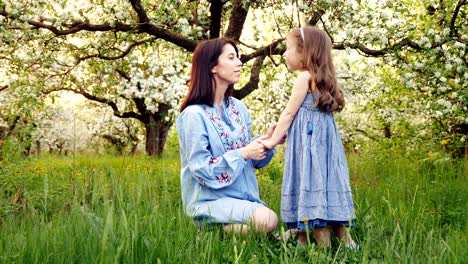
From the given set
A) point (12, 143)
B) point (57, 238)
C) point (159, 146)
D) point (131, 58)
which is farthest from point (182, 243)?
point (159, 146)

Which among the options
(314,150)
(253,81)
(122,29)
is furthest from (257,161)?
(253,81)

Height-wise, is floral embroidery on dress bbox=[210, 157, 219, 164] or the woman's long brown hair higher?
the woman's long brown hair

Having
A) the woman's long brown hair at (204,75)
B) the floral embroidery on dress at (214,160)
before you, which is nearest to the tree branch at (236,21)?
the woman's long brown hair at (204,75)

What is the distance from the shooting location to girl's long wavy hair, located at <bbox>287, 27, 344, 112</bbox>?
128 inches

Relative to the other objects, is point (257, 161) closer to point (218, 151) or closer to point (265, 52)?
point (218, 151)

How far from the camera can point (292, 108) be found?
331 cm

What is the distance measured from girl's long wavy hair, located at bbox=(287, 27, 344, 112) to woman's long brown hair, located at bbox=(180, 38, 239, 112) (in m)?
0.53

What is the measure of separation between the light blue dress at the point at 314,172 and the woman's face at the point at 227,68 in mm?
514

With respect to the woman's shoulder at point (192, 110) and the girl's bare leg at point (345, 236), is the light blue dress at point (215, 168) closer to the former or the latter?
the woman's shoulder at point (192, 110)

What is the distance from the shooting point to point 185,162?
341 cm

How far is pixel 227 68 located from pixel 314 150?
0.81 metres

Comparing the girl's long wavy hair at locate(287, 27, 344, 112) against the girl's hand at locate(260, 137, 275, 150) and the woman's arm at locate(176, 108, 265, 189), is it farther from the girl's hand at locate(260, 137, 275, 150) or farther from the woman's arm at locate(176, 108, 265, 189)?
the woman's arm at locate(176, 108, 265, 189)

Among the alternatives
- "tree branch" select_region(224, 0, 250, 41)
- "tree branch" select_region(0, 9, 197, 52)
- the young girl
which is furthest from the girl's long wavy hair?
"tree branch" select_region(224, 0, 250, 41)

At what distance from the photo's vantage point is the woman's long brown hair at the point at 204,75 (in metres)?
3.46
